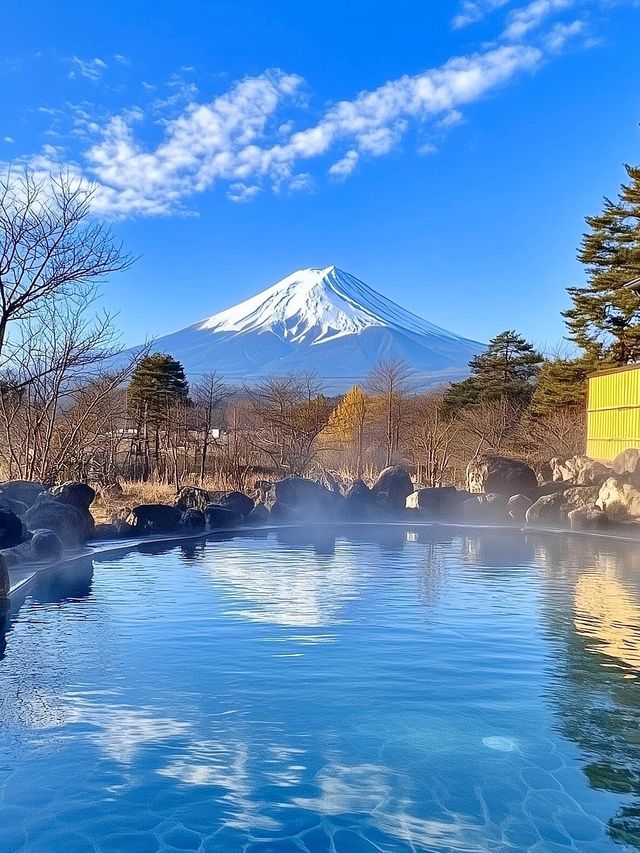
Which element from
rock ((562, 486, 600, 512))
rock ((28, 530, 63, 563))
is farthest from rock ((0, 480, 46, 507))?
rock ((562, 486, 600, 512))

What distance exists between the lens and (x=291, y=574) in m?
8.05

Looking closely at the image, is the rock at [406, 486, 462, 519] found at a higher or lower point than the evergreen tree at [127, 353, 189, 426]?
lower

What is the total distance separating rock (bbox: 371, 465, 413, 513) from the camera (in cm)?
1454

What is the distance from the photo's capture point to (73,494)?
381 inches

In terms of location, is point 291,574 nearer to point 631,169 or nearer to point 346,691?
point 346,691

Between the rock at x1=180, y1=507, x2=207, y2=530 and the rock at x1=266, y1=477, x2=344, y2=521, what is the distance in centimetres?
196

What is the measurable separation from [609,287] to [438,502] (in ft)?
38.8

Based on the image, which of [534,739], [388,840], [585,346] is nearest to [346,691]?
[534,739]

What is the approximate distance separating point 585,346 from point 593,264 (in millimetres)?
2687

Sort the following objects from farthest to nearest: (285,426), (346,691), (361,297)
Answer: (361,297) → (285,426) → (346,691)

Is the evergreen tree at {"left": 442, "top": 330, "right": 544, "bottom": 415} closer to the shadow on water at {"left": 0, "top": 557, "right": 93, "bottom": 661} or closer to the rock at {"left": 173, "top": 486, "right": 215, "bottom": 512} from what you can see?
the rock at {"left": 173, "top": 486, "right": 215, "bottom": 512}

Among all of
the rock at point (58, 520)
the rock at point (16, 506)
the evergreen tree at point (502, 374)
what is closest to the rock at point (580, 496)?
the rock at point (58, 520)

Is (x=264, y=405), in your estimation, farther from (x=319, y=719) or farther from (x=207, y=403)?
(x=319, y=719)

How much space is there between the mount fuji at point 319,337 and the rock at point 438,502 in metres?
88.8
